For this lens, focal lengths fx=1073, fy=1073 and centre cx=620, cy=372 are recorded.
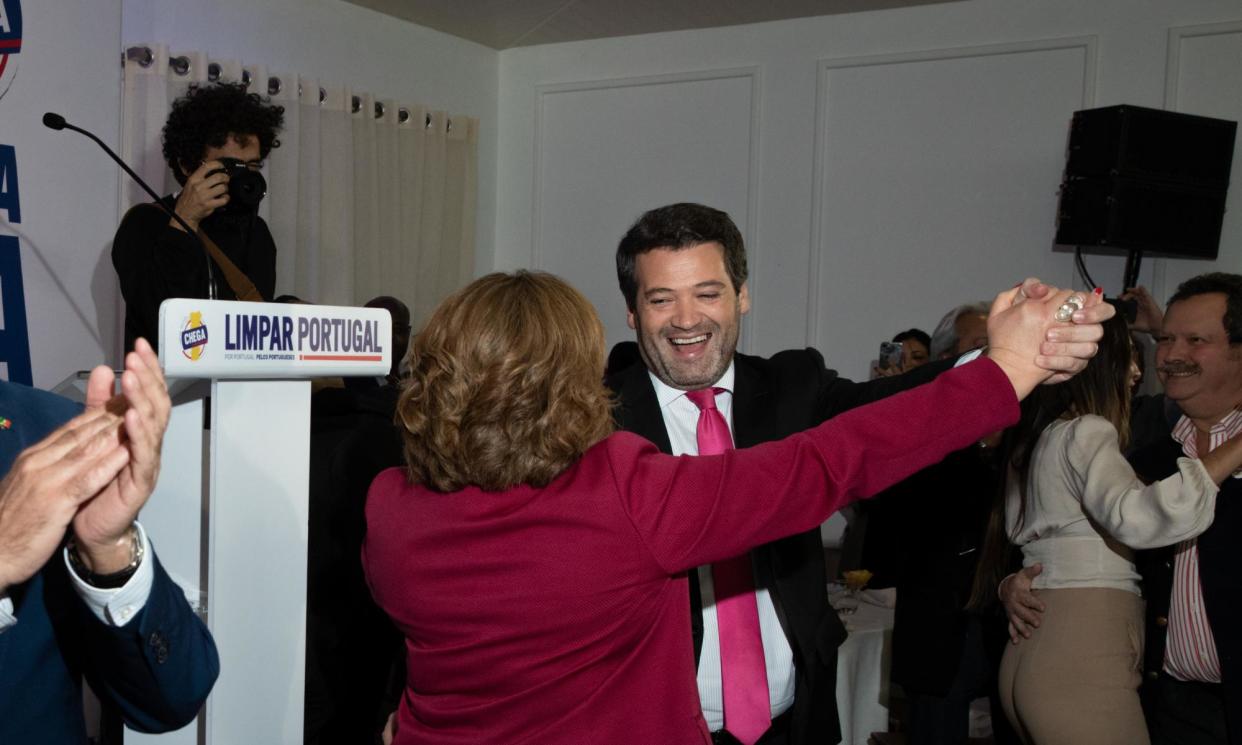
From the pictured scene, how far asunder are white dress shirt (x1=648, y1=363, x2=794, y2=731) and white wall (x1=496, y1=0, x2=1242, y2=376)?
4010mm

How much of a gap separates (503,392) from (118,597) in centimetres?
52

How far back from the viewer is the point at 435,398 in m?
1.44

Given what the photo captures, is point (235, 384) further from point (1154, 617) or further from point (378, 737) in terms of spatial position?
point (1154, 617)

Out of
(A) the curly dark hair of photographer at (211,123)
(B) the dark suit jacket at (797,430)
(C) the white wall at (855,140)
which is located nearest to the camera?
(B) the dark suit jacket at (797,430)

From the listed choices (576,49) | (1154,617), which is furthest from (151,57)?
(1154,617)

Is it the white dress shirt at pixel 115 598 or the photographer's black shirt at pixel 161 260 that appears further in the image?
the photographer's black shirt at pixel 161 260

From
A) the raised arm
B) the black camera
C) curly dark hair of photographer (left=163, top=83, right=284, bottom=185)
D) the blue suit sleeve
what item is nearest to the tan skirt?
the raised arm

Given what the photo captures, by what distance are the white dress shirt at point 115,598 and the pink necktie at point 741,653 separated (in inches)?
44.1

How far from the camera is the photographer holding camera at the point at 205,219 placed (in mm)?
2812

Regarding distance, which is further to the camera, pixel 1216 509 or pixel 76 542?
pixel 1216 509

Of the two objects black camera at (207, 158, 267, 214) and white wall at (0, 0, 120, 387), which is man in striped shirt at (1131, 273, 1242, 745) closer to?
black camera at (207, 158, 267, 214)

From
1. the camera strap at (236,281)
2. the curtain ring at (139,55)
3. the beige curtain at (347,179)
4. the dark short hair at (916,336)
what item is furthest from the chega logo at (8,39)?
the dark short hair at (916,336)

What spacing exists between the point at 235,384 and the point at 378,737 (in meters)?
1.55

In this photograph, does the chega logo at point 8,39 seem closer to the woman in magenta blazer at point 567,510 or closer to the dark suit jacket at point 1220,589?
the woman in magenta blazer at point 567,510
